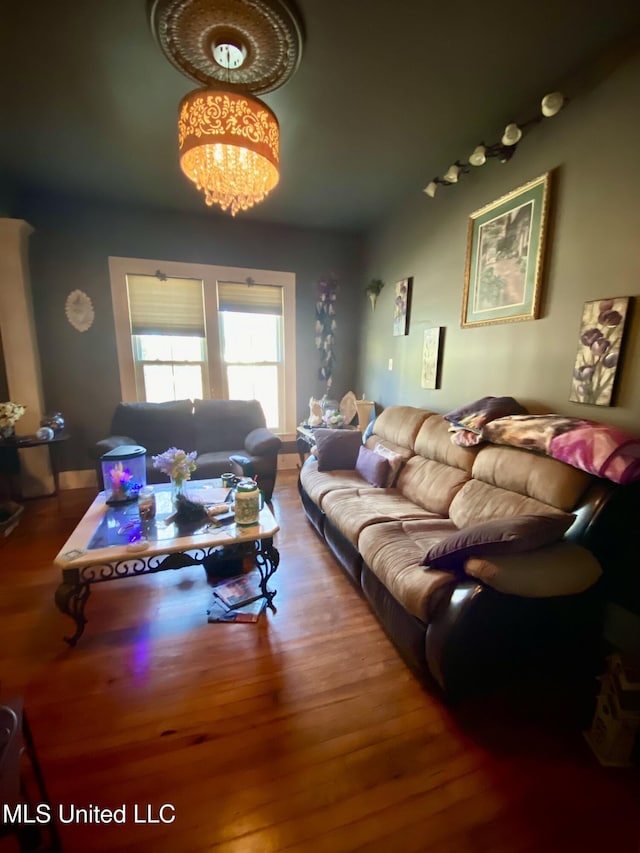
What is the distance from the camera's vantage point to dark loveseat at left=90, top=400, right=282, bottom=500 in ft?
10.1

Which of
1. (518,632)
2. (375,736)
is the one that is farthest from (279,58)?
(375,736)

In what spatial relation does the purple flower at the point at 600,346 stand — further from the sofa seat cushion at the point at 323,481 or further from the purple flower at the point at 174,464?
the purple flower at the point at 174,464

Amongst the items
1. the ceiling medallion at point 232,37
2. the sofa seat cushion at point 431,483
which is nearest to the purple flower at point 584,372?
the sofa seat cushion at point 431,483

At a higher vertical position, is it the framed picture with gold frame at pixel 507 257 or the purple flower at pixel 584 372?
the framed picture with gold frame at pixel 507 257

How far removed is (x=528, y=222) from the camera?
2.07m

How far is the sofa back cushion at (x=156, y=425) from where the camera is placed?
332 cm

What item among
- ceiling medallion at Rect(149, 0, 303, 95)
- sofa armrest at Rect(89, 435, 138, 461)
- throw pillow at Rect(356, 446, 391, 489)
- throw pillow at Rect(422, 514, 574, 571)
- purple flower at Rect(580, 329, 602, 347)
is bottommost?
throw pillow at Rect(356, 446, 391, 489)

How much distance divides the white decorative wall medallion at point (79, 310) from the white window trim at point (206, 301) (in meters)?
0.24

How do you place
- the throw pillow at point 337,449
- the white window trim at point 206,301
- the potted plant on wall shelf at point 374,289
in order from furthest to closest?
the potted plant on wall shelf at point 374,289 → the white window trim at point 206,301 → the throw pillow at point 337,449

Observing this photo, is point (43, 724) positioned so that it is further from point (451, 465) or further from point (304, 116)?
point (304, 116)

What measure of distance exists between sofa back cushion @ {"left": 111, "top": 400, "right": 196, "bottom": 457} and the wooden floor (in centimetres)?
169

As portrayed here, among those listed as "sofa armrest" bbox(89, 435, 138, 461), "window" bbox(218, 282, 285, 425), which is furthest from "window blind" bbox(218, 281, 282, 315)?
"sofa armrest" bbox(89, 435, 138, 461)

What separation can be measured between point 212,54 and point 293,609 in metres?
2.83

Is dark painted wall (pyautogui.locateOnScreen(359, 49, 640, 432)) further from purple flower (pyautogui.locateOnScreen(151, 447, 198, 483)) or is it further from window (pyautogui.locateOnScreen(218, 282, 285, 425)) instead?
purple flower (pyautogui.locateOnScreen(151, 447, 198, 483))
